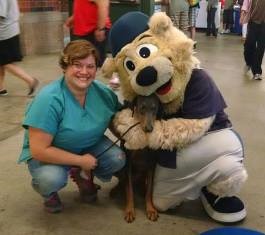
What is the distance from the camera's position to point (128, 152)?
2143mm

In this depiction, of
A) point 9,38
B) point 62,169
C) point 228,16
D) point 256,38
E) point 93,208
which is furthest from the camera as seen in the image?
point 228,16

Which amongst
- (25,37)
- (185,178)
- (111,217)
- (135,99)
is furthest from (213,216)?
(25,37)

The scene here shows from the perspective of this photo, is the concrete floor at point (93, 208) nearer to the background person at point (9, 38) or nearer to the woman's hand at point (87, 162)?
the woman's hand at point (87, 162)

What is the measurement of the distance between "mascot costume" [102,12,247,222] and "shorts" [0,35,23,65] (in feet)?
7.15

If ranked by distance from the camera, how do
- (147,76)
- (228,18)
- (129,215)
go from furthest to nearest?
(228,18)
(129,215)
(147,76)

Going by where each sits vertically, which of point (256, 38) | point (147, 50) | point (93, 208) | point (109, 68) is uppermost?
point (147, 50)

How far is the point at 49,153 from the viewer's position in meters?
1.90

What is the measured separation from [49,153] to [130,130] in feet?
1.22

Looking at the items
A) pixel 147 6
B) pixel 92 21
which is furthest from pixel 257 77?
pixel 92 21

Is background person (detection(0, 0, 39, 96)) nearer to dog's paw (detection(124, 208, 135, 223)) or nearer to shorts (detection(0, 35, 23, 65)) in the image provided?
shorts (detection(0, 35, 23, 65))

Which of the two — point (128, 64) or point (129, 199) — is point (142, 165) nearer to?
point (129, 199)

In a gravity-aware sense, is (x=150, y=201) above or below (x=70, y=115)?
below

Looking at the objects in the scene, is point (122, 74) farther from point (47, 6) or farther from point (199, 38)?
point (199, 38)

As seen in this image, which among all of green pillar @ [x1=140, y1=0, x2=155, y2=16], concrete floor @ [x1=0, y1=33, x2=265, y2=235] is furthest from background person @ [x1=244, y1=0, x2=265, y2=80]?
concrete floor @ [x1=0, y1=33, x2=265, y2=235]
